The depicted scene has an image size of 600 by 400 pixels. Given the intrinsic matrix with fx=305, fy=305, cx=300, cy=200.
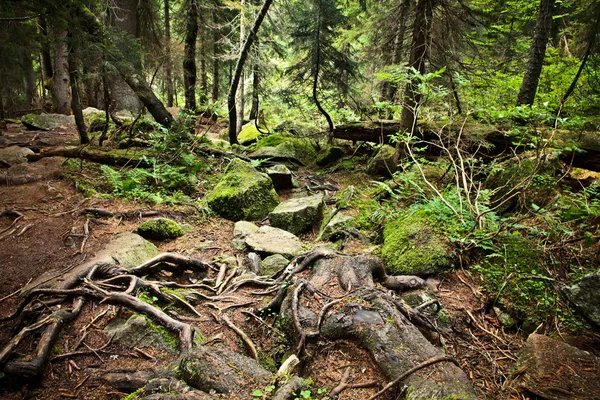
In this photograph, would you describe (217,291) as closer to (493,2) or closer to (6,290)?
(6,290)

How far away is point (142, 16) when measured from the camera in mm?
12258

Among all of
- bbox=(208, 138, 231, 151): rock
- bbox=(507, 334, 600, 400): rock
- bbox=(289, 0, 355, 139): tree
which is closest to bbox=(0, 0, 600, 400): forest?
bbox=(507, 334, 600, 400): rock

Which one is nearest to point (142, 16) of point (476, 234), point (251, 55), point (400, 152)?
point (251, 55)

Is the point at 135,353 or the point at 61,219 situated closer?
the point at 135,353

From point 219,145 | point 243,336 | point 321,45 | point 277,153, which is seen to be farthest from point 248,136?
point 243,336

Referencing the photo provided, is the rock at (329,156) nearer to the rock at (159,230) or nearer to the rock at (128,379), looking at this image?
the rock at (159,230)

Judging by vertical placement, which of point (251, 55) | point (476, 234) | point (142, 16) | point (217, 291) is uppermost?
point (142, 16)

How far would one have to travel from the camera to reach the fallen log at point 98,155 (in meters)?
8.05

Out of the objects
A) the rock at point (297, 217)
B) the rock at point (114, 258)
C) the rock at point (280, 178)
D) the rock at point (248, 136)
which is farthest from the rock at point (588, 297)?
the rock at point (248, 136)

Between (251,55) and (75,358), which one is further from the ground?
(251,55)

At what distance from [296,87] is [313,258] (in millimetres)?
11608

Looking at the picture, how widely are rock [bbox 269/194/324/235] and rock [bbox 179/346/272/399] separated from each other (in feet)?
13.5

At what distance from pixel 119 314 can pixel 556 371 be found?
14.1 feet

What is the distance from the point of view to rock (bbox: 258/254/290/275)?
16.4 ft
